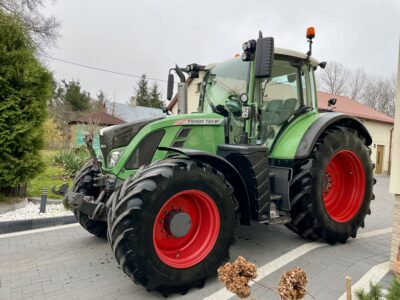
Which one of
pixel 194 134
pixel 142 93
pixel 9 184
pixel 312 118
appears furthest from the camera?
pixel 142 93

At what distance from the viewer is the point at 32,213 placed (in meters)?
5.48

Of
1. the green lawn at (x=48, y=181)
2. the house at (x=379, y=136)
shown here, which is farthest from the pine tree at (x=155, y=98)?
the green lawn at (x=48, y=181)

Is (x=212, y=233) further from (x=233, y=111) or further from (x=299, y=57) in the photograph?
(x=299, y=57)

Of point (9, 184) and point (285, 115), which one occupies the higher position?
point (285, 115)

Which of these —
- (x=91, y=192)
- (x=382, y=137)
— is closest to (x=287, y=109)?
(x=91, y=192)

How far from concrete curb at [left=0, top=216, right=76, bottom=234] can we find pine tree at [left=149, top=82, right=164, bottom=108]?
117ft

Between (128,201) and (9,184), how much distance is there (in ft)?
13.5

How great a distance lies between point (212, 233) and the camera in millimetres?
3047

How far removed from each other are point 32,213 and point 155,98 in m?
36.3

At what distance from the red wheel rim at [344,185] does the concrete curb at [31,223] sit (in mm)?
4199

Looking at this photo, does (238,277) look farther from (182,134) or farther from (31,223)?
(31,223)

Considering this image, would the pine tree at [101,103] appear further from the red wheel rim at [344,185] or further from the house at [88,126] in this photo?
the red wheel rim at [344,185]

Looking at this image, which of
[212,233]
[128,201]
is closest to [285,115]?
[212,233]

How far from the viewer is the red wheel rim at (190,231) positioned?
290 centimetres
